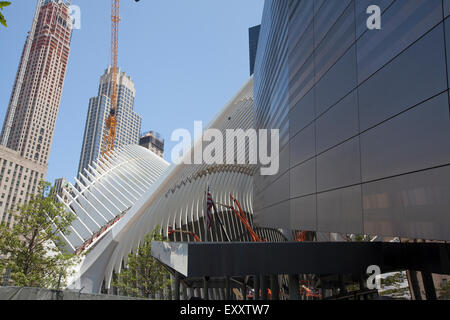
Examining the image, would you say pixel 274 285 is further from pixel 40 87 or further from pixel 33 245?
pixel 40 87

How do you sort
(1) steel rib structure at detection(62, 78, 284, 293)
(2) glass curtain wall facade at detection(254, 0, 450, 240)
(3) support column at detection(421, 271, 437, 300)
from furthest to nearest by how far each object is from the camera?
1. (1) steel rib structure at detection(62, 78, 284, 293)
2. (3) support column at detection(421, 271, 437, 300)
3. (2) glass curtain wall facade at detection(254, 0, 450, 240)

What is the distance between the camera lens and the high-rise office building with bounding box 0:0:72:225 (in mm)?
144250

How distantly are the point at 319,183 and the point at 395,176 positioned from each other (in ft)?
11.6

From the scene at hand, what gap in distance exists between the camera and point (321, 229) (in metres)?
9.84

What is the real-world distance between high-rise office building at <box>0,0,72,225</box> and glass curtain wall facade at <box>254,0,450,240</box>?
399 feet

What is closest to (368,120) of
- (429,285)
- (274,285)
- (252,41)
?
(429,285)

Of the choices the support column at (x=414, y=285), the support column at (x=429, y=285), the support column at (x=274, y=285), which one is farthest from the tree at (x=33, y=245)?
the support column at (x=429, y=285)

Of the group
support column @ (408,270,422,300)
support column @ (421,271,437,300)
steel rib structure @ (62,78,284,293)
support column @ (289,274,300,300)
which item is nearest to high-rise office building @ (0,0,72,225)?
steel rib structure @ (62,78,284,293)

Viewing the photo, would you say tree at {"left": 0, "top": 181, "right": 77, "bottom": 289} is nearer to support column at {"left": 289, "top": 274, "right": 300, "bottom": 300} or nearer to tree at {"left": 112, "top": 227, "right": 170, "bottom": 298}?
tree at {"left": 112, "top": 227, "right": 170, "bottom": 298}

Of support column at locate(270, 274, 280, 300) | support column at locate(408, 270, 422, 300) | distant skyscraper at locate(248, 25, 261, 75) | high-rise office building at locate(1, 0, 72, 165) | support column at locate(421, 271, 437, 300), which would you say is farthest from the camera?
high-rise office building at locate(1, 0, 72, 165)

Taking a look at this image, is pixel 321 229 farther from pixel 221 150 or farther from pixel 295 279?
pixel 221 150

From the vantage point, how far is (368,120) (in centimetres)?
775

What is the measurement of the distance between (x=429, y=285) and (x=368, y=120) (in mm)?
3669
